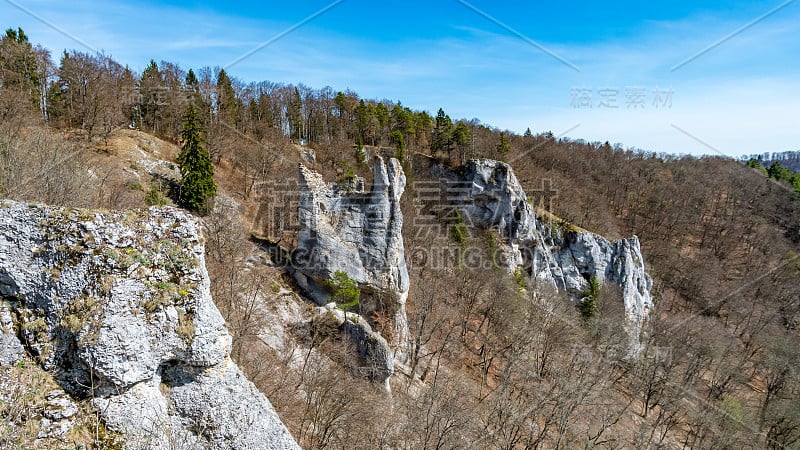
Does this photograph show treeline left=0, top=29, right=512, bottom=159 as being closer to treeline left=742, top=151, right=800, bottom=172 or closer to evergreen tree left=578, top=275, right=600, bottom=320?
evergreen tree left=578, top=275, right=600, bottom=320

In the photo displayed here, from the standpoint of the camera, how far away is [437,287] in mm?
34062

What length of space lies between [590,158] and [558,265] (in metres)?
45.4

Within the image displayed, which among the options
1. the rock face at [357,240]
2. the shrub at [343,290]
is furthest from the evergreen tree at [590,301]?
the shrub at [343,290]

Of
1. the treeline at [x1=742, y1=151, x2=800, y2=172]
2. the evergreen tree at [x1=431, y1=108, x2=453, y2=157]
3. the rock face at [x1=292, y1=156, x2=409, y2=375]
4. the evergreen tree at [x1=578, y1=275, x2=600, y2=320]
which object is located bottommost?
the evergreen tree at [x1=578, y1=275, x2=600, y2=320]

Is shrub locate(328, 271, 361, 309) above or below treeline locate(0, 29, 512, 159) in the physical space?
below

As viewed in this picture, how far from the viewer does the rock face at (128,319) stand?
6176 millimetres

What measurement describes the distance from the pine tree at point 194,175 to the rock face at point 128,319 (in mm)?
23096

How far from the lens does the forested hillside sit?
18844 mm

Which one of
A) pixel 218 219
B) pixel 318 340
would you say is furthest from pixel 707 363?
pixel 218 219

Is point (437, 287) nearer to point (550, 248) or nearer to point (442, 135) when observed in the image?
point (550, 248)

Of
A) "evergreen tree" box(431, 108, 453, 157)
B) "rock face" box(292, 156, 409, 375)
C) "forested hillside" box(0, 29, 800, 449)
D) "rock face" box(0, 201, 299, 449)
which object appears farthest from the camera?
"evergreen tree" box(431, 108, 453, 157)

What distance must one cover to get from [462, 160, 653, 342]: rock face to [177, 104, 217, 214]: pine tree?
98.7 feet

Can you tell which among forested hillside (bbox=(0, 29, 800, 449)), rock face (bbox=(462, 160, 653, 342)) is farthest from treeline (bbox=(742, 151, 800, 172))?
rock face (bbox=(462, 160, 653, 342))

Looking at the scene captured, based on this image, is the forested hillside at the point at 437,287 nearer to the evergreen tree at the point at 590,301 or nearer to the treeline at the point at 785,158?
the evergreen tree at the point at 590,301
